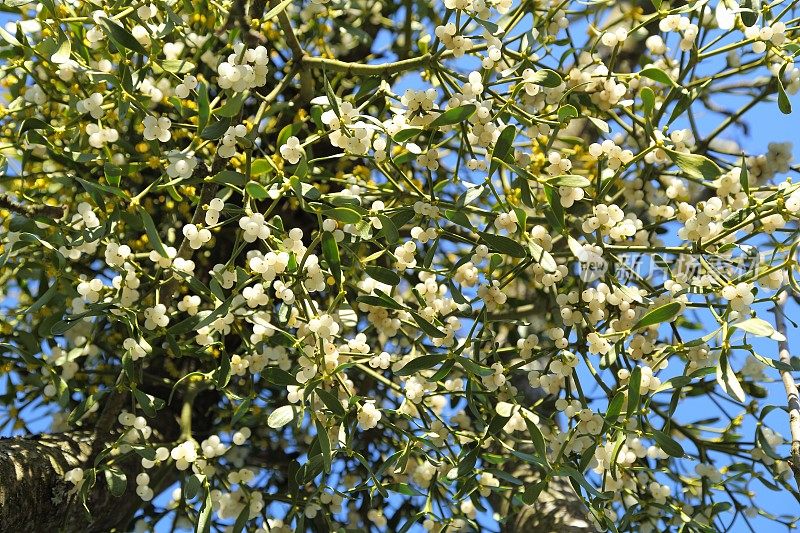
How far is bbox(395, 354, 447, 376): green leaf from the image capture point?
895 mm

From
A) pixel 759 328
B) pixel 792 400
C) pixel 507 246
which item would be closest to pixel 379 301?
pixel 507 246

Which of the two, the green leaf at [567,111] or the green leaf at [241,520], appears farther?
the green leaf at [241,520]

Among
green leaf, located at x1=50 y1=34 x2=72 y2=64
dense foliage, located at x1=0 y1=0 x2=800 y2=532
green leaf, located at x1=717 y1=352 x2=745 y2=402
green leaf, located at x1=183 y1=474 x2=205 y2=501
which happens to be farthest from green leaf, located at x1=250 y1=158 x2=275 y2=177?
green leaf, located at x1=717 y1=352 x2=745 y2=402

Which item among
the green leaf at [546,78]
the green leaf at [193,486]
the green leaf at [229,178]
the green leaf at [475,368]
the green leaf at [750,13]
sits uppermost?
the green leaf at [750,13]

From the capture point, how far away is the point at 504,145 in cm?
86

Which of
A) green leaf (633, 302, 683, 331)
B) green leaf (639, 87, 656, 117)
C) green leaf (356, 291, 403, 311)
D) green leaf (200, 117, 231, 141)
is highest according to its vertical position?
green leaf (639, 87, 656, 117)

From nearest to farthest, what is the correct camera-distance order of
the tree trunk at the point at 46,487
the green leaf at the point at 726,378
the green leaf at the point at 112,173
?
the green leaf at the point at 726,378
the green leaf at the point at 112,173
the tree trunk at the point at 46,487

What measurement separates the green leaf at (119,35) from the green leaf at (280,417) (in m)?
0.36

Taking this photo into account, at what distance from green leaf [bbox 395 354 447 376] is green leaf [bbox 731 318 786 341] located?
0.91 feet

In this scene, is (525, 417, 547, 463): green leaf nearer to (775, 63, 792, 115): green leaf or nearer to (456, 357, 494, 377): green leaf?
(456, 357, 494, 377): green leaf

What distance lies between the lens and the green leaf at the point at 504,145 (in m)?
0.85

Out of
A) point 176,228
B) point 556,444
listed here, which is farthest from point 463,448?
point 176,228

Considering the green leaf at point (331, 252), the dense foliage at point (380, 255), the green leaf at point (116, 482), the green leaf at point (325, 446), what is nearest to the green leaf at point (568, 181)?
the dense foliage at point (380, 255)

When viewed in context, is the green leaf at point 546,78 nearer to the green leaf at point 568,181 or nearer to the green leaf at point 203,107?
the green leaf at point 568,181
